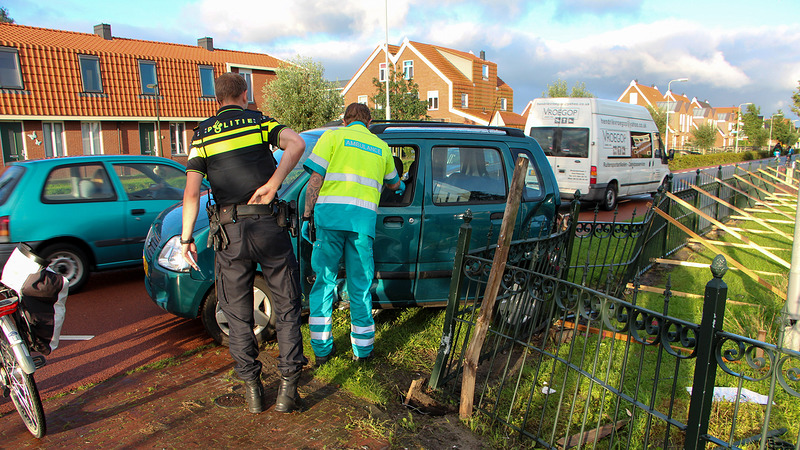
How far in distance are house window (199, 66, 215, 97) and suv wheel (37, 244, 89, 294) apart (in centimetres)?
2484

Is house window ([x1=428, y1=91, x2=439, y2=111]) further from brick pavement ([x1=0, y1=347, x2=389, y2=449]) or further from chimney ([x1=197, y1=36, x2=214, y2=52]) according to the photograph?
brick pavement ([x1=0, y1=347, x2=389, y2=449])

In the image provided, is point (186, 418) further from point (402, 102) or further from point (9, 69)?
point (9, 69)

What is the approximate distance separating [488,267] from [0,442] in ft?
10.4

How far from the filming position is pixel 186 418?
3443 mm

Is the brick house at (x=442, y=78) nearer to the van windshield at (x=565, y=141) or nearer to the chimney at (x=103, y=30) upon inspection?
the chimney at (x=103, y=30)

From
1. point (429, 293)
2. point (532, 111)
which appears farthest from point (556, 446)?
point (532, 111)

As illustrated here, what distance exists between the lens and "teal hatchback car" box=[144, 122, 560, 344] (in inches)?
177

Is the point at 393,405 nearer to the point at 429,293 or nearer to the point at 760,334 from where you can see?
the point at 429,293

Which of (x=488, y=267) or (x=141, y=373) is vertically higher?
(x=488, y=267)

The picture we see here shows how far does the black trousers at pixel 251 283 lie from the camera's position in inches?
→ 137

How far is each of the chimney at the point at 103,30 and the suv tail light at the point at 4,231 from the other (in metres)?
26.7

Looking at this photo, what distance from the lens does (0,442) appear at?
3174 mm

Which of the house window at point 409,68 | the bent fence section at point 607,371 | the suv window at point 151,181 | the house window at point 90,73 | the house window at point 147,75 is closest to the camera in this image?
the bent fence section at point 607,371

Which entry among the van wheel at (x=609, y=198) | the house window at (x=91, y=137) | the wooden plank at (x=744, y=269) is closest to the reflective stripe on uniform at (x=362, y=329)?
the wooden plank at (x=744, y=269)
